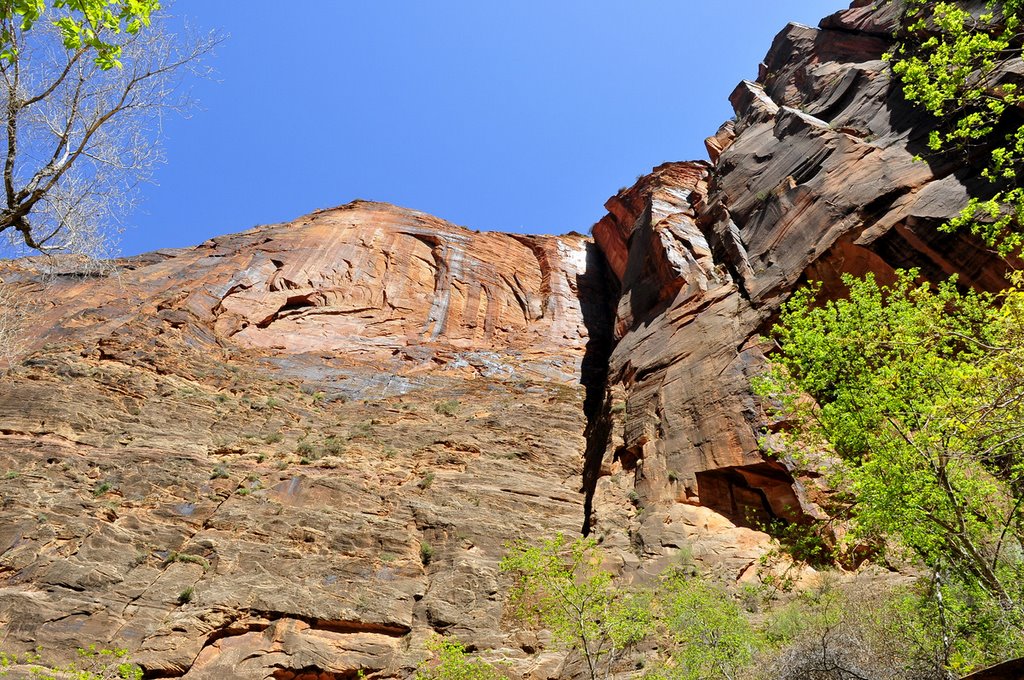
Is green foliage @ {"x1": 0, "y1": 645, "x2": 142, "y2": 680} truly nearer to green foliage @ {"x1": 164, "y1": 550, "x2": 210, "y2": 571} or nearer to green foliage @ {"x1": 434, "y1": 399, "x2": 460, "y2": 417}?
green foliage @ {"x1": 164, "y1": 550, "x2": 210, "y2": 571}

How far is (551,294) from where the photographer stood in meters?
46.7

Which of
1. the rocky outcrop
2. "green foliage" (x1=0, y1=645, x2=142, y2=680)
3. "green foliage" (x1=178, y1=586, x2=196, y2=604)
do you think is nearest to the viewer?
"green foliage" (x1=0, y1=645, x2=142, y2=680)

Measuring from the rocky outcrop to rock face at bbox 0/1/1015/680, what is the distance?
0.13m

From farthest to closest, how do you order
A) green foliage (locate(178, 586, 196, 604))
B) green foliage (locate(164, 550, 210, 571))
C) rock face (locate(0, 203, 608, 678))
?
green foliage (locate(164, 550, 210, 571)) → green foliage (locate(178, 586, 196, 604)) → rock face (locate(0, 203, 608, 678))

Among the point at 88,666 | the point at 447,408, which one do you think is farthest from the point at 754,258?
the point at 88,666

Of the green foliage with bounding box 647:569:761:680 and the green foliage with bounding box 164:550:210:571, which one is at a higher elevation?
the green foliage with bounding box 164:550:210:571

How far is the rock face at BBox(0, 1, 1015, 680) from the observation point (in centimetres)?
Answer: 1883

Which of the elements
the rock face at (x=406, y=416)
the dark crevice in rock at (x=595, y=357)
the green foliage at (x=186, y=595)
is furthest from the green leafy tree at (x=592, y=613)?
the green foliage at (x=186, y=595)

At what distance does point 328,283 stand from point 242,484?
21.0 metres

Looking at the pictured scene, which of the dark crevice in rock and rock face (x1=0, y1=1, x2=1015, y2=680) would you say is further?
the dark crevice in rock

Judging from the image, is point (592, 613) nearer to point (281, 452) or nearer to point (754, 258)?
point (281, 452)

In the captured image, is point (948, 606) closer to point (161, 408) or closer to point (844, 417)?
point (844, 417)

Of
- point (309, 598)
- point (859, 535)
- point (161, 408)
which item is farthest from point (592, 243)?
point (859, 535)

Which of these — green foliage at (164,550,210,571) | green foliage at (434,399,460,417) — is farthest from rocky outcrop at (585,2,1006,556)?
green foliage at (164,550,210,571)
